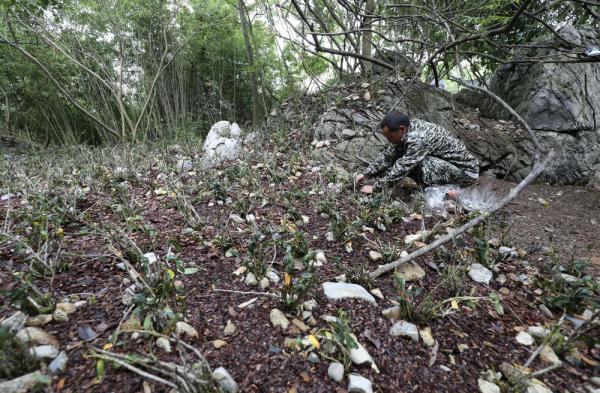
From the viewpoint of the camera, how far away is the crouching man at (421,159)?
2.73 m

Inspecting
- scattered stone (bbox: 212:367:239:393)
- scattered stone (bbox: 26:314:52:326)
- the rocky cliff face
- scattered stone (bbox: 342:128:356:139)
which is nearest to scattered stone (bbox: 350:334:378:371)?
scattered stone (bbox: 212:367:239:393)

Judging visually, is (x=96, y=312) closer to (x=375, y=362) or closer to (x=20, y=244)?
(x=20, y=244)

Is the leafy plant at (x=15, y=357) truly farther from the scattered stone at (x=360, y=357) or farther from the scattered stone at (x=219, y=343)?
the scattered stone at (x=360, y=357)

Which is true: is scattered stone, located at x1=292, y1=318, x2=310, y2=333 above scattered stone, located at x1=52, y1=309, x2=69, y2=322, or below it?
below

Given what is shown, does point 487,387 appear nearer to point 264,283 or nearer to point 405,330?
point 405,330

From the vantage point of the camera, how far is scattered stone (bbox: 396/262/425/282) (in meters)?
1.56

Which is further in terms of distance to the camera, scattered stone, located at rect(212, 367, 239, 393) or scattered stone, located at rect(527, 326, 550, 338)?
scattered stone, located at rect(527, 326, 550, 338)

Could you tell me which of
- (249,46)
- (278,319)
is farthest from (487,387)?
(249,46)

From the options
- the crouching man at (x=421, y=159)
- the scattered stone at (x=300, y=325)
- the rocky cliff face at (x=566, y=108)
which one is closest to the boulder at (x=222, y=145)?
the crouching man at (x=421, y=159)

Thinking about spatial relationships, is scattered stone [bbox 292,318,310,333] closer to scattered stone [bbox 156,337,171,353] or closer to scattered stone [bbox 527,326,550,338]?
scattered stone [bbox 156,337,171,353]

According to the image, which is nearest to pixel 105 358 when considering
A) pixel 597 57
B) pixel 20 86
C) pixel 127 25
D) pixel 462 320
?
pixel 462 320

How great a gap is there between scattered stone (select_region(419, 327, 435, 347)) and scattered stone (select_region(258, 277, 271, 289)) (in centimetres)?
68

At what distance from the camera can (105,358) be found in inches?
33.6

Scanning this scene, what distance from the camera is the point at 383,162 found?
2.98 metres
